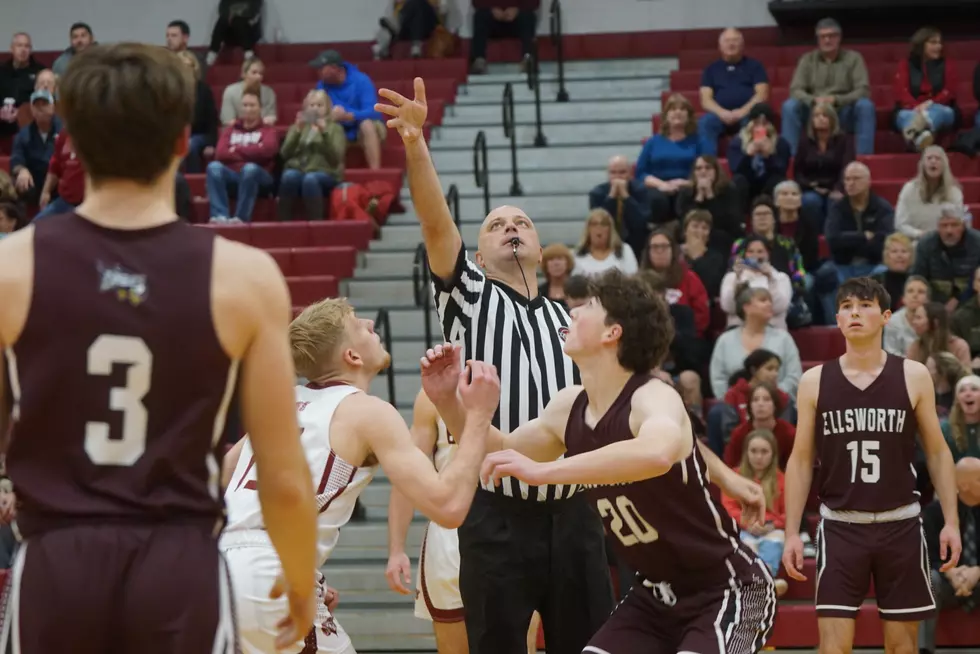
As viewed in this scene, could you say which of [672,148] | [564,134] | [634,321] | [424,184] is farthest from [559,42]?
[634,321]

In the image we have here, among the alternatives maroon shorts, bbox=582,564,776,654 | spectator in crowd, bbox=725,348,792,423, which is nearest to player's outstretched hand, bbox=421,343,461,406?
maroon shorts, bbox=582,564,776,654

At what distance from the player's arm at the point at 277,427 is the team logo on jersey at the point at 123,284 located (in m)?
0.19

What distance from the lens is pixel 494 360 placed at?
17.3 feet

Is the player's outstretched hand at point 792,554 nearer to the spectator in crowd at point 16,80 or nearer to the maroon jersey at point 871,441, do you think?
the maroon jersey at point 871,441

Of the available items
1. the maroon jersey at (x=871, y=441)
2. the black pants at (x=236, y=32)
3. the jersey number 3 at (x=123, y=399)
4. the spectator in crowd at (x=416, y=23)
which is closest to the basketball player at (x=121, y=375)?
the jersey number 3 at (x=123, y=399)

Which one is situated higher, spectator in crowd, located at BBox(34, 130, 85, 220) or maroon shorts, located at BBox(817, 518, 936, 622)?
spectator in crowd, located at BBox(34, 130, 85, 220)

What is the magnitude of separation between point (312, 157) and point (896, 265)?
199 inches

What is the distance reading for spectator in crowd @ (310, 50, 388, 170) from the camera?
13.2 meters

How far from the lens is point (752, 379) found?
9.57 metres

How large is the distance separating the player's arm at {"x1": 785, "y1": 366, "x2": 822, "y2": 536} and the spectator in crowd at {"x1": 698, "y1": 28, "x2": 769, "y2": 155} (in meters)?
6.20

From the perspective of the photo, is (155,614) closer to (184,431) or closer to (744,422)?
(184,431)

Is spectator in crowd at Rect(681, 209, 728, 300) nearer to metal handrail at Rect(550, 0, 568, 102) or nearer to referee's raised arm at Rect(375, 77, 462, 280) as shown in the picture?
metal handrail at Rect(550, 0, 568, 102)

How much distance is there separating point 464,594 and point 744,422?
14.9 ft

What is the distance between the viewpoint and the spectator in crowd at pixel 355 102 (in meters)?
13.2
